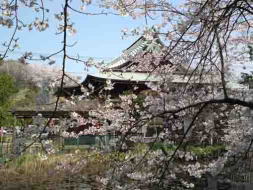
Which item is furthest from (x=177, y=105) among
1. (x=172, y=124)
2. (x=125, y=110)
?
(x=125, y=110)

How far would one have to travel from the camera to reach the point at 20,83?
43.3 metres

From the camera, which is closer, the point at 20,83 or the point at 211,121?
the point at 211,121

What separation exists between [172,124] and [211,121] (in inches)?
41.3

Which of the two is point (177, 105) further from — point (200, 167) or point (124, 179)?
point (124, 179)

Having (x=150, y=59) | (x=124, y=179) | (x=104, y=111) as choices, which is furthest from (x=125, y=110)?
(x=124, y=179)

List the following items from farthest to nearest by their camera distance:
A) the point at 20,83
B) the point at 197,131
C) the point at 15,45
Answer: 1. the point at 20,83
2. the point at 197,131
3. the point at 15,45

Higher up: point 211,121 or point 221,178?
point 211,121

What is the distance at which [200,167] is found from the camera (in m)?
6.83

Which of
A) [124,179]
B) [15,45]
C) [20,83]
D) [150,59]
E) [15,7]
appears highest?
[20,83]

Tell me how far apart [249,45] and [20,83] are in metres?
37.1

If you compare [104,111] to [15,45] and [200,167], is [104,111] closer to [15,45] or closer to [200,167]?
[200,167]

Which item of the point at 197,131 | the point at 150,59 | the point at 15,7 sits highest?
the point at 150,59

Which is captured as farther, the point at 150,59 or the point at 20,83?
the point at 20,83

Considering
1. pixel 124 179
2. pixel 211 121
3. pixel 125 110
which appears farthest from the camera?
pixel 125 110
